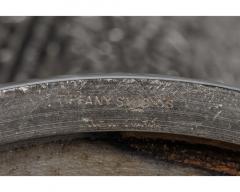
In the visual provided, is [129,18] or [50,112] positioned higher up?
[129,18]

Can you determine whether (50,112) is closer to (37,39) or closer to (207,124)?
(37,39)

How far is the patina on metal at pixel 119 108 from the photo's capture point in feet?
2.52

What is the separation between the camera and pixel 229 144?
0.85 metres

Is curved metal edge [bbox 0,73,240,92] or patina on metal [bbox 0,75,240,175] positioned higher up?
curved metal edge [bbox 0,73,240,92]

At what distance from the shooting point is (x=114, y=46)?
2.58 ft

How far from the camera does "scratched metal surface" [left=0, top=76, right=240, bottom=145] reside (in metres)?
0.77

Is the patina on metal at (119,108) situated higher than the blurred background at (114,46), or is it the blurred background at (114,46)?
the blurred background at (114,46)

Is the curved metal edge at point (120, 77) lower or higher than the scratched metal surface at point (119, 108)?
higher

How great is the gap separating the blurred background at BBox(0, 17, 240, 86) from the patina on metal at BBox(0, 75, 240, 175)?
0.06ft

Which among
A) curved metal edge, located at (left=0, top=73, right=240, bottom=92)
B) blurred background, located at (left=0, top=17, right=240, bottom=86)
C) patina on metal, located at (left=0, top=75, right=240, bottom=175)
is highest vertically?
blurred background, located at (left=0, top=17, right=240, bottom=86)

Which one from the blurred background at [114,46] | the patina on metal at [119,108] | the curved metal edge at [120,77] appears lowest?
the patina on metal at [119,108]

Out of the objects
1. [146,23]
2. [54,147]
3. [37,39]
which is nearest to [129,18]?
[146,23]

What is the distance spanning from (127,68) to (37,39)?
14 cm

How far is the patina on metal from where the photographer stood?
0.77 m
